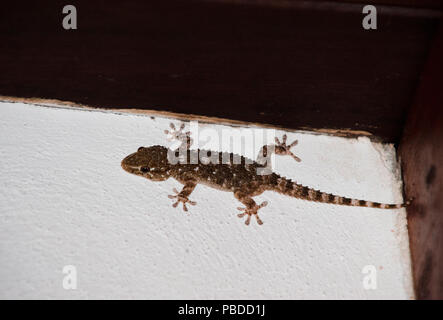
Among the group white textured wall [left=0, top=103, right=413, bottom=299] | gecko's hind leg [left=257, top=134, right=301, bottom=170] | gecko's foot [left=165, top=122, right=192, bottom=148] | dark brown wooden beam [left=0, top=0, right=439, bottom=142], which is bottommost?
white textured wall [left=0, top=103, right=413, bottom=299]

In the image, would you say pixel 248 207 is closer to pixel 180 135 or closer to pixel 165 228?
pixel 165 228

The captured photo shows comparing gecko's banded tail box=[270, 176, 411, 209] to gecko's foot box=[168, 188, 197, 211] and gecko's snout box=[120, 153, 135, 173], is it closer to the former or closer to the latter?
gecko's foot box=[168, 188, 197, 211]

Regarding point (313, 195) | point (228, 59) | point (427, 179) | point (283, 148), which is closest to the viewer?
point (427, 179)

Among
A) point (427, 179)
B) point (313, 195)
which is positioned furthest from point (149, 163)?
point (427, 179)

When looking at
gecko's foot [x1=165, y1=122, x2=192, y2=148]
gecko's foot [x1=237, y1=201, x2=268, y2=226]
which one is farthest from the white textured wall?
gecko's foot [x1=165, y1=122, x2=192, y2=148]

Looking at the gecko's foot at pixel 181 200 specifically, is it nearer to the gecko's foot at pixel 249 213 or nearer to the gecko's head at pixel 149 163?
the gecko's head at pixel 149 163
